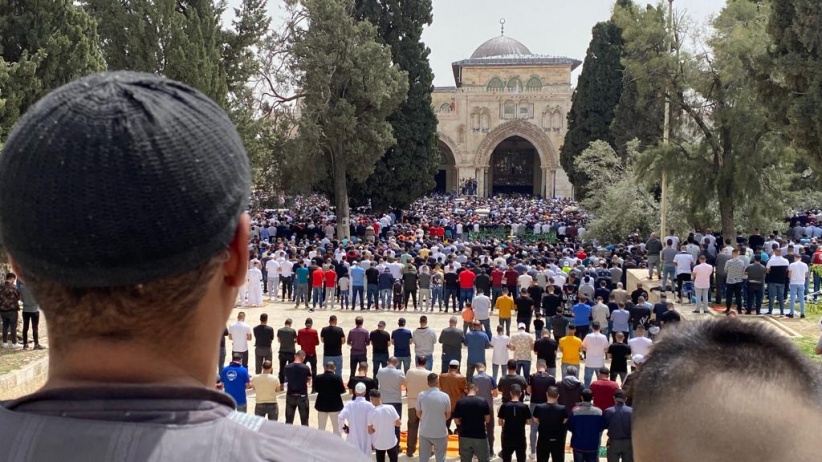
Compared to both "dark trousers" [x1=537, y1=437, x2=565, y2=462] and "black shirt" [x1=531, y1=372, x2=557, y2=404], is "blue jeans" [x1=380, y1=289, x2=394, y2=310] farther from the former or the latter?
"dark trousers" [x1=537, y1=437, x2=565, y2=462]

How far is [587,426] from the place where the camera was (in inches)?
299

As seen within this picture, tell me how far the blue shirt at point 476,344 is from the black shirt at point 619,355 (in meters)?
1.74

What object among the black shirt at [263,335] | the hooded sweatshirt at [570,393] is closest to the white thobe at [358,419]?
the hooded sweatshirt at [570,393]

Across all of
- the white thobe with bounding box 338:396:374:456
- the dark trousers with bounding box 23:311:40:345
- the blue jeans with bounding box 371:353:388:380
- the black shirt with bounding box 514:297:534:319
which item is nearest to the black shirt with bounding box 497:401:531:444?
the white thobe with bounding box 338:396:374:456

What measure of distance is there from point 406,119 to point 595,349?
23756 mm

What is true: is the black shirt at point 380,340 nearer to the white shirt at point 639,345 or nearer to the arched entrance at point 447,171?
the white shirt at point 639,345

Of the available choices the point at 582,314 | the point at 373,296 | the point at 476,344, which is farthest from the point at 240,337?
the point at 373,296

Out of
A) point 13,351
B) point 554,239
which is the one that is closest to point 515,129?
point 554,239

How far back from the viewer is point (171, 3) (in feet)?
67.7

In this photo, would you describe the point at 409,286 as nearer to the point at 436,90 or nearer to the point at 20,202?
the point at 20,202

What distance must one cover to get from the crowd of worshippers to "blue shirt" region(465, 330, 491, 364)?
16 mm

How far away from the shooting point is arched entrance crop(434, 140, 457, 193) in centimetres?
5612

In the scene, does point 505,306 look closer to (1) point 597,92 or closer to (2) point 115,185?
(2) point 115,185

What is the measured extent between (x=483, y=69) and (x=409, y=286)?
129 ft
